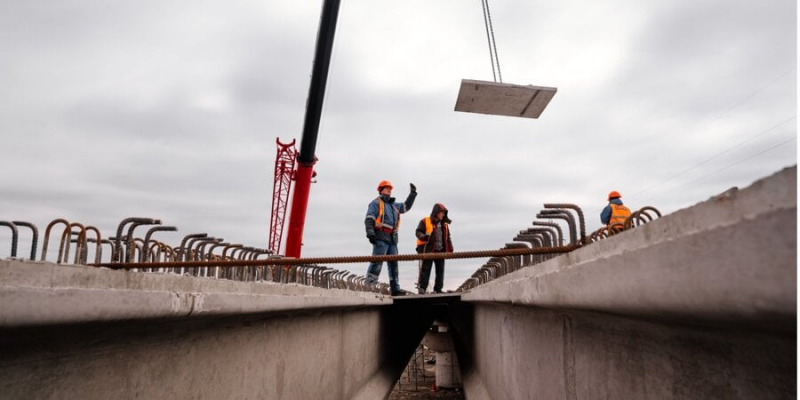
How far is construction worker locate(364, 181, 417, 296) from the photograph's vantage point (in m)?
9.19

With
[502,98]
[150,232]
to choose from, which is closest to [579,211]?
[502,98]

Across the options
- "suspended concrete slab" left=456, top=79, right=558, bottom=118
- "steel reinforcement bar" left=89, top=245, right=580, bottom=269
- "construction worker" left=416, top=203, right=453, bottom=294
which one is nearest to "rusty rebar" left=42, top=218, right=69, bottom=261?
"steel reinforcement bar" left=89, top=245, right=580, bottom=269

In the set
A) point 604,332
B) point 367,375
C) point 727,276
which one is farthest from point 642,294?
point 367,375

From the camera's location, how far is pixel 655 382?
5.56ft

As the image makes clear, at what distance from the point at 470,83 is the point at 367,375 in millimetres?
4560

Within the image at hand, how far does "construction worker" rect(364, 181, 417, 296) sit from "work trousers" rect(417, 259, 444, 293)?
0.75m

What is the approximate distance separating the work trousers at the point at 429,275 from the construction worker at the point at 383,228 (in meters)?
0.75

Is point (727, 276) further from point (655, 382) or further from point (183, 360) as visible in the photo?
point (183, 360)

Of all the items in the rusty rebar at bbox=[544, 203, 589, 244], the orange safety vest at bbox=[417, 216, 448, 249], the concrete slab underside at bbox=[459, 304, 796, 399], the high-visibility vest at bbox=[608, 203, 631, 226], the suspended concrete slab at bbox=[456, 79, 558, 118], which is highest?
the suspended concrete slab at bbox=[456, 79, 558, 118]

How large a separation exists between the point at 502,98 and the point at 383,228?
3880 mm

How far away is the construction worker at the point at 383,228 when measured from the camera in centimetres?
919

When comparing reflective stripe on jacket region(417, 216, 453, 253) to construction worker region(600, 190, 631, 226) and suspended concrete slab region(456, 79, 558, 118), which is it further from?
suspended concrete slab region(456, 79, 558, 118)

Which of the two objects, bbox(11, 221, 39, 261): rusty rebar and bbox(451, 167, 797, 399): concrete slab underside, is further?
bbox(11, 221, 39, 261): rusty rebar

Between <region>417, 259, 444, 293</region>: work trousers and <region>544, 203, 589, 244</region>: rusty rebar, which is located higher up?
<region>544, 203, 589, 244</region>: rusty rebar
